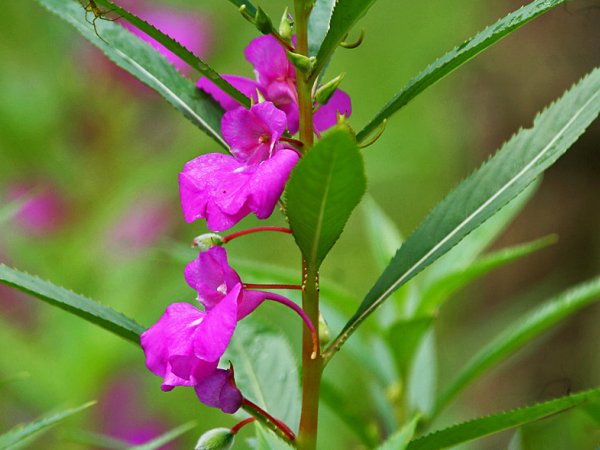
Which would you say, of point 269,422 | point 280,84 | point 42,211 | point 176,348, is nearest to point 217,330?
point 176,348

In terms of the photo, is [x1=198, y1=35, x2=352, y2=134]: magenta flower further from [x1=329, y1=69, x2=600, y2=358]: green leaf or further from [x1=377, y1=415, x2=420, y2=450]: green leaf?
[x1=377, y1=415, x2=420, y2=450]: green leaf

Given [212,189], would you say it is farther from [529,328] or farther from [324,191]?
[529,328]

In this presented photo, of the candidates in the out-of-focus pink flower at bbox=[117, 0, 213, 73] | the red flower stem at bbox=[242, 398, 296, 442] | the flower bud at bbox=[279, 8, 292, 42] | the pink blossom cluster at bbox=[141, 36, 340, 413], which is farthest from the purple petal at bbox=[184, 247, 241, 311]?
the out-of-focus pink flower at bbox=[117, 0, 213, 73]

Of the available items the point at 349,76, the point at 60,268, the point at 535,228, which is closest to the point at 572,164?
the point at 535,228

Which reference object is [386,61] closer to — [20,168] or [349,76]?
[349,76]

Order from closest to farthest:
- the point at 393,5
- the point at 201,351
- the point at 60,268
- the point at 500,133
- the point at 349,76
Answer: the point at 201,351
the point at 60,268
the point at 500,133
the point at 349,76
the point at 393,5

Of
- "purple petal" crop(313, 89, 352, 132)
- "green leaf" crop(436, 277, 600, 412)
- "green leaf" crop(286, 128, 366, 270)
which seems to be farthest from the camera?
"green leaf" crop(436, 277, 600, 412)

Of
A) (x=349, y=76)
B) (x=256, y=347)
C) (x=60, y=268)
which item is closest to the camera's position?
(x=256, y=347)
